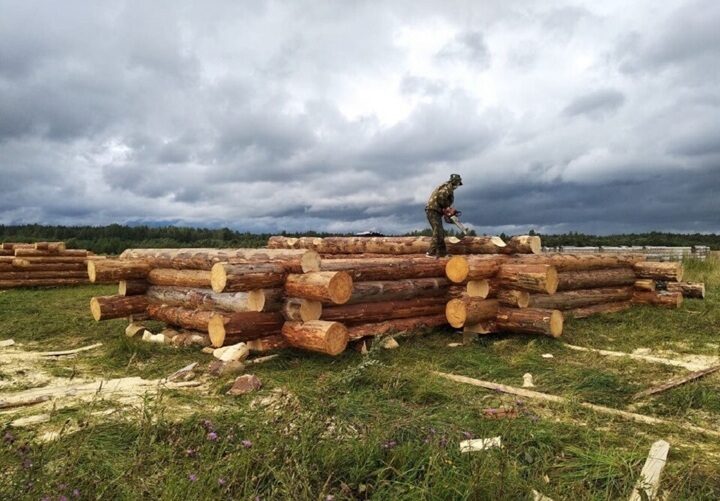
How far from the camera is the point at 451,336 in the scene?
9.34 m

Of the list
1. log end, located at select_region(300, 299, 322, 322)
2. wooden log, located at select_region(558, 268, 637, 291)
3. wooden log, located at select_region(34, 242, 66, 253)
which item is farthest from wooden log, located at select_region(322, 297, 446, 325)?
wooden log, located at select_region(34, 242, 66, 253)

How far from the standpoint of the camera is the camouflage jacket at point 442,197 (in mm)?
10172

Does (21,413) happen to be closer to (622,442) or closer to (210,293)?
(210,293)

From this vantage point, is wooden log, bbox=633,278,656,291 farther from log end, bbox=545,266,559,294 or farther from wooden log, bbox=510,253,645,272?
log end, bbox=545,266,559,294

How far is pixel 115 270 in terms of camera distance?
1010 centimetres

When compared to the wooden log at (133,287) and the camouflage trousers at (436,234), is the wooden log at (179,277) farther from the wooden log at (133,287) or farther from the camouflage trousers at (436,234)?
the camouflage trousers at (436,234)

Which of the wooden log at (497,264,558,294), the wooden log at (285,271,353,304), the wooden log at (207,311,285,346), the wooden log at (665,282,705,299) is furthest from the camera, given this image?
the wooden log at (665,282,705,299)

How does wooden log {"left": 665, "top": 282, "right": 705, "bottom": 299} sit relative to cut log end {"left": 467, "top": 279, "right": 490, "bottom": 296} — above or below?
below

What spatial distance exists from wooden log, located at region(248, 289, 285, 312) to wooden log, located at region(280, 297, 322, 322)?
0.20 meters

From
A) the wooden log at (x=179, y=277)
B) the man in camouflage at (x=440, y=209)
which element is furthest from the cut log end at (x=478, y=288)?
the wooden log at (x=179, y=277)

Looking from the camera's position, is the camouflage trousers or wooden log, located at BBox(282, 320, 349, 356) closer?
wooden log, located at BBox(282, 320, 349, 356)

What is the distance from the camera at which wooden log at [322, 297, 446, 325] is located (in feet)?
26.2

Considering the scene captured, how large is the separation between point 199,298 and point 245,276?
201 centimetres

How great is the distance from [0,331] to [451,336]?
9009 mm
